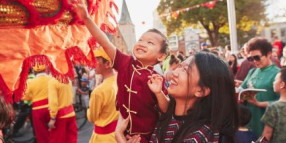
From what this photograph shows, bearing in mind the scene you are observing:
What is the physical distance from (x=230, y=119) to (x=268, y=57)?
6.81 ft

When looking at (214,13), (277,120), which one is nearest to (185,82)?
(277,120)

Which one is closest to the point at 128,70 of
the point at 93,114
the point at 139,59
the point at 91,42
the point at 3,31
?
the point at 139,59

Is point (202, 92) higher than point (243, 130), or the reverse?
point (202, 92)

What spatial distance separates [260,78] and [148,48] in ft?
6.64

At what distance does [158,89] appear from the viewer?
182 cm

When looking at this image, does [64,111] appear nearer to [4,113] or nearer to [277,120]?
[277,120]

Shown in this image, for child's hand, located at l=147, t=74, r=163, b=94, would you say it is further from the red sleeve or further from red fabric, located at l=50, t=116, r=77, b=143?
red fabric, located at l=50, t=116, r=77, b=143

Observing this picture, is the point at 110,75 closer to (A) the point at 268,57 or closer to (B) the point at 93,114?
(B) the point at 93,114

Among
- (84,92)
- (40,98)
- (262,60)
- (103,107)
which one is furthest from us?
(84,92)

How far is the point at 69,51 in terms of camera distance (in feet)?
5.63

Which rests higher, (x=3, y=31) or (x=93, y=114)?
(x=3, y=31)

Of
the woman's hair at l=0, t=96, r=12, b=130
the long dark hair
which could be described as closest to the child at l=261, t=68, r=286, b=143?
the long dark hair

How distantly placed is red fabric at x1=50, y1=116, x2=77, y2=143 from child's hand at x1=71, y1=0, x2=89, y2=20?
363 cm

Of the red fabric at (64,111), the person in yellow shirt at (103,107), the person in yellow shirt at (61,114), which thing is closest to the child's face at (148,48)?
the person in yellow shirt at (103,107)
